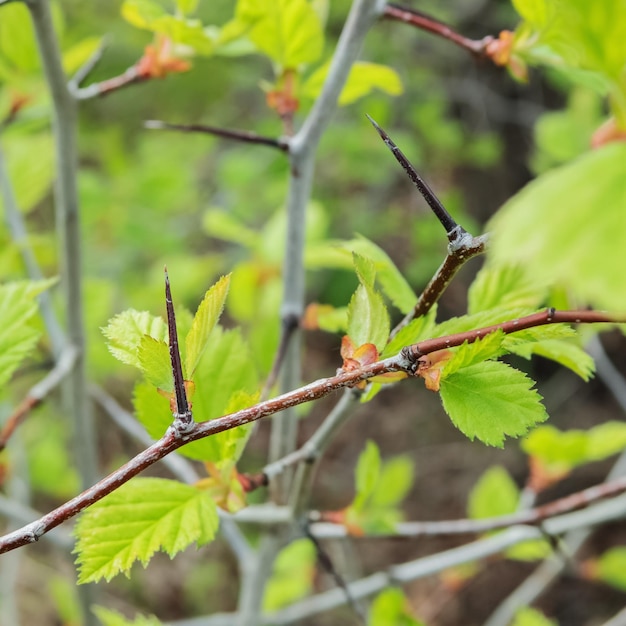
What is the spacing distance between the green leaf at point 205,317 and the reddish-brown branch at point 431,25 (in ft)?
1.32

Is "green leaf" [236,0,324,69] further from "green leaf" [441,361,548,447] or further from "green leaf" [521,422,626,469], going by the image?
"green leaf" [521,422,626,469]

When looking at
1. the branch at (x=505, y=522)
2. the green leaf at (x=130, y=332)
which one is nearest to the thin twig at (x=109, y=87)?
the green leaf at (x=130, y=332)

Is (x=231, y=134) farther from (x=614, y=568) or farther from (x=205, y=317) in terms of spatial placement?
(x=614, y=568)

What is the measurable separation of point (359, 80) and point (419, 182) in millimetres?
412

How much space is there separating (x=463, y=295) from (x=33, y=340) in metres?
2.98

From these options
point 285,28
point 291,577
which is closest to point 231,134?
point 285,28

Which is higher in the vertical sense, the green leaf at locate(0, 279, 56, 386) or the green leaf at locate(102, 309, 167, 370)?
the green leaf at locate(102, 309, 167, 370)

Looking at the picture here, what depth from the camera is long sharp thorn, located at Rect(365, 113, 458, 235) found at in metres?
0.39

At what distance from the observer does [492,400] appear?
437 millimetres

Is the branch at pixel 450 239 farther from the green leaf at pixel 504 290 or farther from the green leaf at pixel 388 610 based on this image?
the green leaf at pixel 388 610

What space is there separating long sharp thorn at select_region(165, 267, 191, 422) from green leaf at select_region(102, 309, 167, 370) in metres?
0.06

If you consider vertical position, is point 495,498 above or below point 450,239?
below

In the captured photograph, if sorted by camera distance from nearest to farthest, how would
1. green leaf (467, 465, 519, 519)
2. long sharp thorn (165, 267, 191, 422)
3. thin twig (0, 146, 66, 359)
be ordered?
long sharp thorn (165, 267, 191, 422), thin twig (0, 146, 66, 359), green leaf (467, 465, 519, 519)

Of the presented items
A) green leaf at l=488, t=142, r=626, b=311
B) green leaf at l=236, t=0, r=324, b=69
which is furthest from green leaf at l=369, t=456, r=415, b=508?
green leaf at l=488, t=142, r=626, b=311
